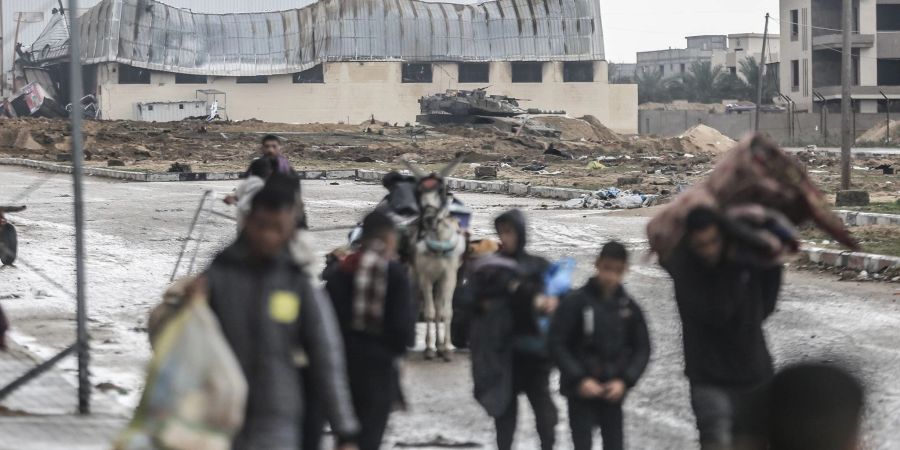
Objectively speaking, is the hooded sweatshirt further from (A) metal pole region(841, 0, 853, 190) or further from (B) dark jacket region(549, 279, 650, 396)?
(A) metal pole region(841, 0, 853, 190)

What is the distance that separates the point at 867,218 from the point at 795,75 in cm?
6468

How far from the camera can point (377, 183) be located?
131 feet

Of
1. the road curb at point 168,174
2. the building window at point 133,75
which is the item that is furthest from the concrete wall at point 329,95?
the road curb at point 168,174

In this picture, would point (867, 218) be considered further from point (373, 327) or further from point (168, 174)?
point (168, 174)

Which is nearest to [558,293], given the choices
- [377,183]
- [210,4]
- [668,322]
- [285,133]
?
[668,322]

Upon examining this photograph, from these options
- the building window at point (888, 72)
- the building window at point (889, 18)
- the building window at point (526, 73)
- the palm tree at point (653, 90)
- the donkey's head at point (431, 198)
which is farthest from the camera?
the palm tree at point (653, 90)

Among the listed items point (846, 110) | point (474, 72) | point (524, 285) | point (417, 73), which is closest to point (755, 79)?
point (474, 72)

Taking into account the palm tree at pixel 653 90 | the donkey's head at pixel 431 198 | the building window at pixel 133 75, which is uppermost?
the building window at pixel 133 75

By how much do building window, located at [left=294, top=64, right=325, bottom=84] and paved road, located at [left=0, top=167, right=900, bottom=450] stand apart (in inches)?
2224

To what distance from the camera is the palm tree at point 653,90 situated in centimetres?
12119

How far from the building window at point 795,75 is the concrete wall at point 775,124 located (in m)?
4.43

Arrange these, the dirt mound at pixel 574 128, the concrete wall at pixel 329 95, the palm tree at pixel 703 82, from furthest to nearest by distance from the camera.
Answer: the palm tree at pixel 703 82
the concrete wall at pixel 329 95
the dirt mound at pixel 574 128

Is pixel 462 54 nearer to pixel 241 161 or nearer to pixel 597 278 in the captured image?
pixel 241 161

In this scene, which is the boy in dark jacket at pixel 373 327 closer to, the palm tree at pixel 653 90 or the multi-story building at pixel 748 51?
the multi-story building at pixel 748 51
